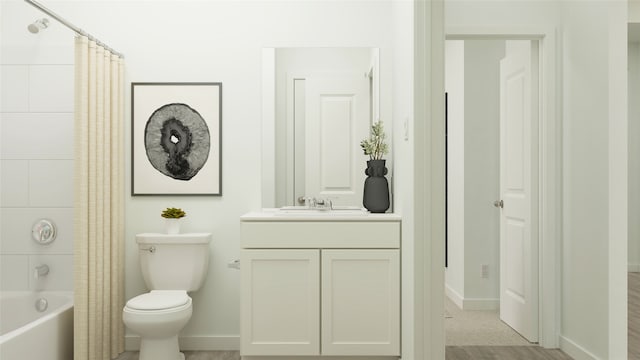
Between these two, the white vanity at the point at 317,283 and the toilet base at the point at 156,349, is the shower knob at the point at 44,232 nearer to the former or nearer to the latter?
the toilet base at the point at 156,349

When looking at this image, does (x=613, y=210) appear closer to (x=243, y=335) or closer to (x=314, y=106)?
(x=314, y=106)

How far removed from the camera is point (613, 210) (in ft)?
7.93

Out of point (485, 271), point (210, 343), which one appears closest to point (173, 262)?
point (210, 343)

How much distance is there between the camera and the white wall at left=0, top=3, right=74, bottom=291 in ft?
8.27

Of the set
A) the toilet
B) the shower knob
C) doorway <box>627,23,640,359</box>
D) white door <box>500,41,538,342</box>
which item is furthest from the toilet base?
doorway <box>627,23,640,359</box>

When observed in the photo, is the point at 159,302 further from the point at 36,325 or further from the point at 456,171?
the point at 456,171

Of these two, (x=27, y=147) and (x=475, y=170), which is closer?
(x=27, y=147)

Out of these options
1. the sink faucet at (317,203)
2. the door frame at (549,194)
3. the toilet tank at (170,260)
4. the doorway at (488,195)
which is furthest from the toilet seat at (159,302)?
the door frame at (549,194)

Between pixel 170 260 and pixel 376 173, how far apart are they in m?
1.35

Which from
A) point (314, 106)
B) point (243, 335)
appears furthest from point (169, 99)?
point (243, 335)

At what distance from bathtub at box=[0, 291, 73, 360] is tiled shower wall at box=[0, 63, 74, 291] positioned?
6cm

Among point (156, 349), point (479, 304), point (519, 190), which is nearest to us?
point (156, 349)

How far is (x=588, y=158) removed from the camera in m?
2.63

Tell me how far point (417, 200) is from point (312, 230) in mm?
675
